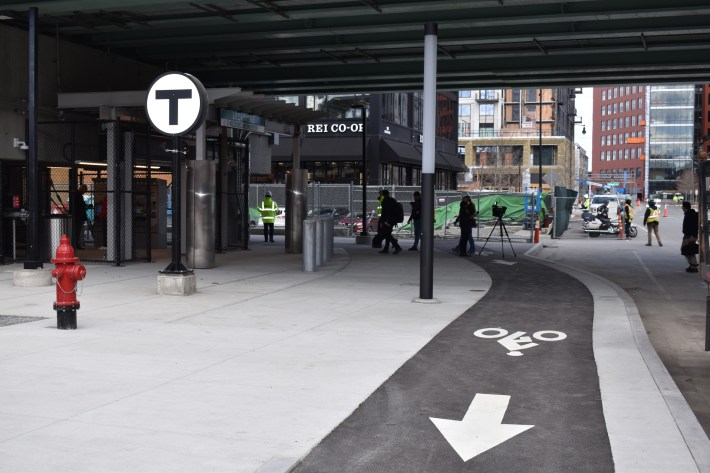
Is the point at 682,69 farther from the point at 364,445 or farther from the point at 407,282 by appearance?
the point at 364,445

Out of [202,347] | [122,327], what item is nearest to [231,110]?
[122,327]

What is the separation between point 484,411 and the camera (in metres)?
6.67

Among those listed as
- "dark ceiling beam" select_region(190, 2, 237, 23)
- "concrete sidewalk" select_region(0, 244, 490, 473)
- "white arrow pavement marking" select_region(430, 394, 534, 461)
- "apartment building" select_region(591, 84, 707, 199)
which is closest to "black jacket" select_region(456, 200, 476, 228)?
"concrete sidewalk" select_region(0, 244, 490, 473)

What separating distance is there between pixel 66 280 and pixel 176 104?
3909 millimetres

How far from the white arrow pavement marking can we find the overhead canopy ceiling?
1000cm

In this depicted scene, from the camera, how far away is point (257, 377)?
7.61 metres

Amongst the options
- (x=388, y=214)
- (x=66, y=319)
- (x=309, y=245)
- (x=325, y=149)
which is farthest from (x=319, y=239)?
(x=325, y=149)

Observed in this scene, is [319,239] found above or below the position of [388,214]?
below

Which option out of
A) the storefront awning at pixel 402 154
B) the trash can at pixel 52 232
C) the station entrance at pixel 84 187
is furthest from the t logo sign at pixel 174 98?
the storefront awning at pixel 402 154

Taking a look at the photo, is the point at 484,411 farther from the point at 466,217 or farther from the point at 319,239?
the point at 466,217

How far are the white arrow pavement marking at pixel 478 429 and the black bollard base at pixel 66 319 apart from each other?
17.8 feet

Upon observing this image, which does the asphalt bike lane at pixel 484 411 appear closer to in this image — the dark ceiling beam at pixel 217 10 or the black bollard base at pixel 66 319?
the black bollard base at pixel 66 319

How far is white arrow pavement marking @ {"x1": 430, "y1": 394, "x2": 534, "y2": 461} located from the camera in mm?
5738

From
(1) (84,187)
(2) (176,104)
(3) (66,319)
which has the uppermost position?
(2) (176,104)
